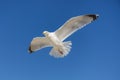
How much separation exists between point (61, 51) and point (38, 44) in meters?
0.44

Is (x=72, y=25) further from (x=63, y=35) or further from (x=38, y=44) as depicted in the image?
(x=38, y=44)

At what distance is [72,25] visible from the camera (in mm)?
6172

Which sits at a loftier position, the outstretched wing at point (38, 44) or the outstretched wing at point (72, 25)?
the outstretched wing at point (38, 44)

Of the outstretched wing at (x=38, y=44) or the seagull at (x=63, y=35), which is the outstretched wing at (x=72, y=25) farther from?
the outstretched wing at (x=38, y=44)

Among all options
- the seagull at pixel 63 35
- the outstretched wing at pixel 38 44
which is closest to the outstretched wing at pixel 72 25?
the seagull at pixel 63 35

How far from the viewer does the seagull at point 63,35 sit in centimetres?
612

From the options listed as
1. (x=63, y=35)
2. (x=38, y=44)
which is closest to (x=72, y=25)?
(x=63, y=35)

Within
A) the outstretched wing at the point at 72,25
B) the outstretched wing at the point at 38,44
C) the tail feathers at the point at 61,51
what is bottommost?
the tail feathers at the point at 61,51

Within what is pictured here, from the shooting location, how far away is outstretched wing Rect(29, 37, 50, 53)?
6.44 metres

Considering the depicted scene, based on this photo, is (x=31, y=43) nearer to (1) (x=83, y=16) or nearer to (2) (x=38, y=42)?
(2) (x=38, y=42)

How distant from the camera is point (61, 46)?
616 centimetres

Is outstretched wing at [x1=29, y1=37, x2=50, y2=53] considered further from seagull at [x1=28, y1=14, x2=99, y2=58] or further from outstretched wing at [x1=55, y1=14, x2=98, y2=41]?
outstretched wing at [x1=55, y1=14, x2=98, y2=41]

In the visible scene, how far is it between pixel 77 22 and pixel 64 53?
1.09ft

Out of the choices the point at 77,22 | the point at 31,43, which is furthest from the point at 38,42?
the point at 77,22
